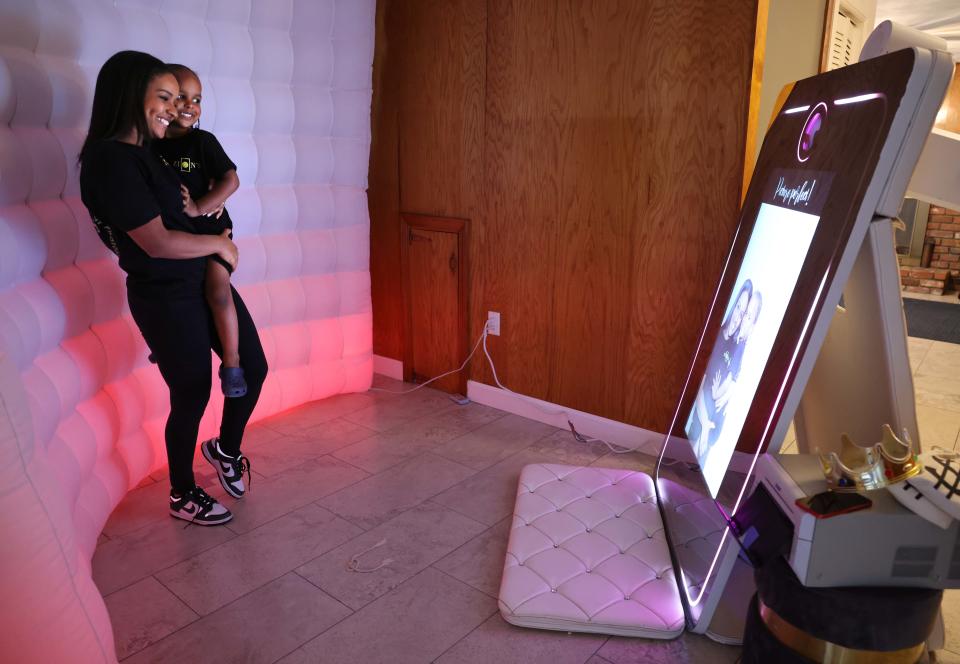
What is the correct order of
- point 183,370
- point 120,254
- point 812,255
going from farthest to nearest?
point 183,370 < point 120,254 < point 812,255

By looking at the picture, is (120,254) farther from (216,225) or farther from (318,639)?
(318,639)

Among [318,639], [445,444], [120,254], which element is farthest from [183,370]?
[445,444]

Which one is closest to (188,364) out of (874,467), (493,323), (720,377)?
(493,323)

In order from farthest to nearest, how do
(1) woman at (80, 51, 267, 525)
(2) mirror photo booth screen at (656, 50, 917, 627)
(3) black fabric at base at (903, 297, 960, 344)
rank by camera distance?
(3) black fabric at base at (903, 297, 960, 344)
(1) woman at (80, 51, 267, 525)
(2) mirror photo booth screen at (656, 50, 917, 627)

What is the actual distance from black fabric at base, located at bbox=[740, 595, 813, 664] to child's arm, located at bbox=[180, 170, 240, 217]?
1.96m

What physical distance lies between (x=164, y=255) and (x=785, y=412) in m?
1.74

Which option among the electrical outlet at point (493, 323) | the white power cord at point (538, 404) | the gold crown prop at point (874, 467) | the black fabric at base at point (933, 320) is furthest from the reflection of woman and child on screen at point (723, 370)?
the black fabric at base at point (933, 320)

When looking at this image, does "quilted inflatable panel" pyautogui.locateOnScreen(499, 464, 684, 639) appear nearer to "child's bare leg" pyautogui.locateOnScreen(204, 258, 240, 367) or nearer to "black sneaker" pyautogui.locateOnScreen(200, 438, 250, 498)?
"black sneaker" pyautogui.locateOnScreen(200, 438, 250, 498)

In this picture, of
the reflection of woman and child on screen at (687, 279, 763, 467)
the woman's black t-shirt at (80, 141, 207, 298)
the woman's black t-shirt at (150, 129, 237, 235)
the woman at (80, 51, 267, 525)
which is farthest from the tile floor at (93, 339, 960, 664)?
the woman's black t-shirt at (150, 129, 237, 235)

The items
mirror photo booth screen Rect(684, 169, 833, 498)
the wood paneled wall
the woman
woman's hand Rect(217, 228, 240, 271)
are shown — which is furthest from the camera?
the wood paneled wall

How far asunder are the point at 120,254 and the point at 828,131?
1993mm

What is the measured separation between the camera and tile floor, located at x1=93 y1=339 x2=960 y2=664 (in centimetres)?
181

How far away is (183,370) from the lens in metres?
2.21

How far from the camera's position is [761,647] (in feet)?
4.88
